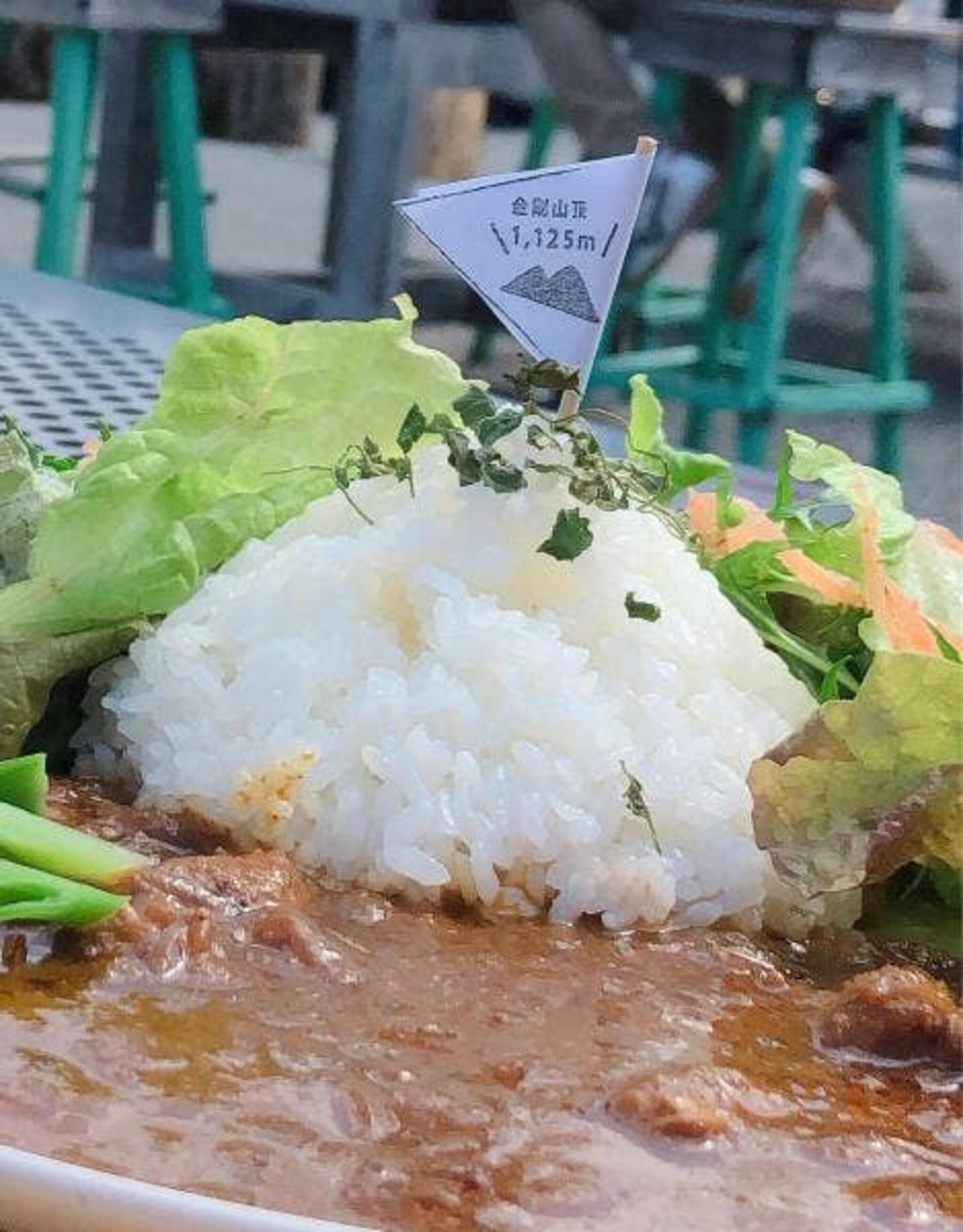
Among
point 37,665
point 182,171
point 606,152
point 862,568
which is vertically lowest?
point 182,171

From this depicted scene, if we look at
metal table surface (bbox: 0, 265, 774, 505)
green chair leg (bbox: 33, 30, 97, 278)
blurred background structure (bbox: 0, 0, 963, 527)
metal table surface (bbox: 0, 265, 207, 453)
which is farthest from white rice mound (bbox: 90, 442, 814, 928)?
green chair leg (bbox: 33, 30, 97, 278)

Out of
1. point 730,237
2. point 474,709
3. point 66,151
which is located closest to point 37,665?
point 474,709

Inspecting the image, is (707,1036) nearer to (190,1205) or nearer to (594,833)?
(594,833)

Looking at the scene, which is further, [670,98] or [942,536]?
[670,98]

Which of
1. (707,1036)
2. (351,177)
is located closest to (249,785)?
(707,1036)

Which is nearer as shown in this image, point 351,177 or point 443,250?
point 443,250

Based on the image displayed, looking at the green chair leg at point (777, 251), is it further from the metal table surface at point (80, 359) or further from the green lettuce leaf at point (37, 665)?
the green lettuce leaf at point (37, 665)

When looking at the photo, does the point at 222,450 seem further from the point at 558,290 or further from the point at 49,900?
the point at 49,900

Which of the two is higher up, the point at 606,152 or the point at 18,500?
the point at 18,500

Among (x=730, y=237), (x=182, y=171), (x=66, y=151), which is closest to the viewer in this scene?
(x=66, y=151)
